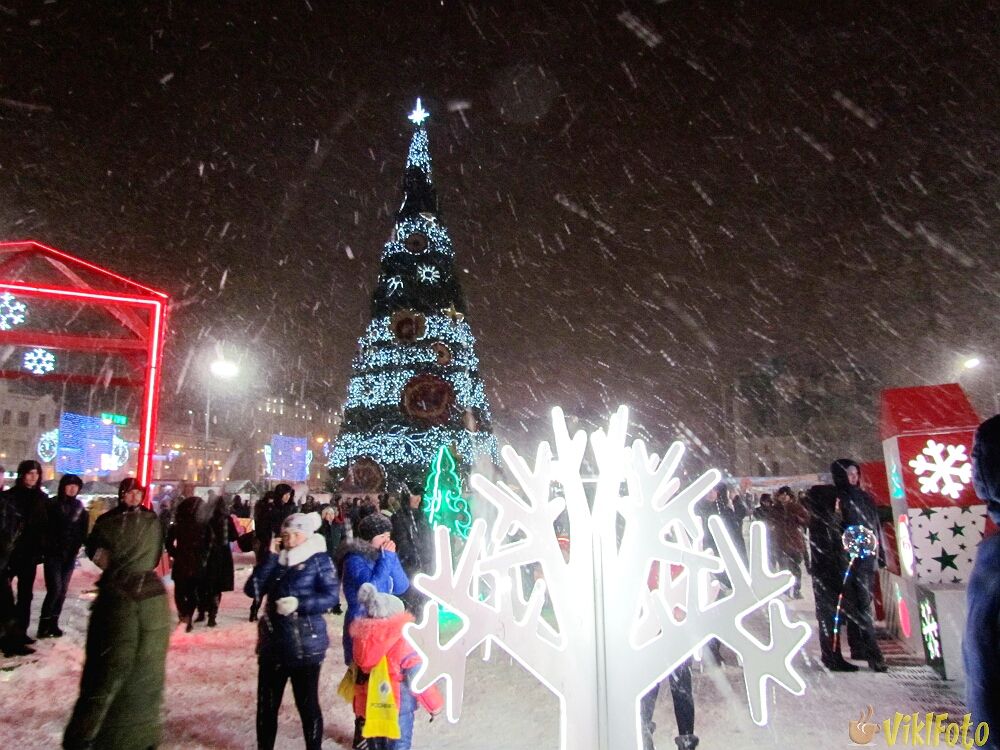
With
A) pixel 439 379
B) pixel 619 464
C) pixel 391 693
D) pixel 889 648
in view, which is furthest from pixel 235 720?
pixel 439 379

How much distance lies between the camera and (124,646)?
3225 mm

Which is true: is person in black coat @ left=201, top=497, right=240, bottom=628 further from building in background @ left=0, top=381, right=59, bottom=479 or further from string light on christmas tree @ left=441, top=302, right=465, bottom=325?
building in background @ left=0, top=381, right=59, bottom=479

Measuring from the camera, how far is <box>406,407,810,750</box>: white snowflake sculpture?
3098mm

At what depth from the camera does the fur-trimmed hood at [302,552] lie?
13.6ft

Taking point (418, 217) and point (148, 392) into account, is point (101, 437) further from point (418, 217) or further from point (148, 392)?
point (418, 217)

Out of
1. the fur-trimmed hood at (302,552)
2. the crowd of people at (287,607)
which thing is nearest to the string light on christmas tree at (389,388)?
the crowd of people at (287,607)

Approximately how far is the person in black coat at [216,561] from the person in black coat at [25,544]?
75.1 inches

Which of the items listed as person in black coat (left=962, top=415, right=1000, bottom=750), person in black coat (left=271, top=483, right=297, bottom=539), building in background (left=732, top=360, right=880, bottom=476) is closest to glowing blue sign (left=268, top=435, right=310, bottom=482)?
person in black coat (left=271, top=483, right=297, bottom=539)

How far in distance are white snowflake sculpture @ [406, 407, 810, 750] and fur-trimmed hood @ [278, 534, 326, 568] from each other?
122cm

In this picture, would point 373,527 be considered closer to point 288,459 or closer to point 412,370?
point 288,459

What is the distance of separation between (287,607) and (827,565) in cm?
518

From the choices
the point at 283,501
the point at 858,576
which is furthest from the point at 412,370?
the point at 858,576

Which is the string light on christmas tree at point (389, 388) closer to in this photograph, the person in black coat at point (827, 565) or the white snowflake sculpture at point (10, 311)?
the white snowflake sculpture at point (10, 311)

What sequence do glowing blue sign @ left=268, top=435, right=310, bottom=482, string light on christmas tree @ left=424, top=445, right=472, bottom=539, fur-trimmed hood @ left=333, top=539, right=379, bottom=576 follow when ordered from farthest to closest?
glowing blue sign @ left=268, top=435, right=310, bottom=482
string light on christmas tree @ left=424, top=445, right=472, bottom=539
fur-trimmed hood @ left=333, top=539, right=379, bottom=576
